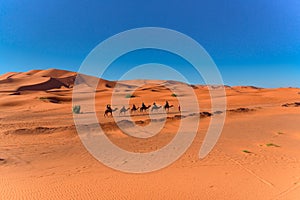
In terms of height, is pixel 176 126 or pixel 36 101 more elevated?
pixel 36 101

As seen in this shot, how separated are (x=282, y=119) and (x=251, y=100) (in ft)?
61.4

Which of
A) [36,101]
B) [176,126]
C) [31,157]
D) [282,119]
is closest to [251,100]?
[282,119]

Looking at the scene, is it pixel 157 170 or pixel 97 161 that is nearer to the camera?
pixel 157 170

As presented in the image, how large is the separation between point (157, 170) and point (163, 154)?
7.71ft

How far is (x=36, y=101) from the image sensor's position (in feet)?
116

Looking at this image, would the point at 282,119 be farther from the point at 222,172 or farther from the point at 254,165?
the point at 222,172

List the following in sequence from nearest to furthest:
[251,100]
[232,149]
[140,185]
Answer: [140,185], [232,149], [251,100]

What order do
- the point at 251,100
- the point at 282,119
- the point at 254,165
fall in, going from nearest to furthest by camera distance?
the point at 254,165, the point at 282,119, the point at 251,100

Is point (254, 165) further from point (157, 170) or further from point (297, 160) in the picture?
point (157, 170)

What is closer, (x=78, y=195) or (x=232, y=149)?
(x=78, y=195)

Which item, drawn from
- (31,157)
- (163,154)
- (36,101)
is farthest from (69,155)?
(36,101)

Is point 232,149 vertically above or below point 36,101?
below

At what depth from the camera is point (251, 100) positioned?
143 ft

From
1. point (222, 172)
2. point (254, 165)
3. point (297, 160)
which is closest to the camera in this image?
point (222, 172)
